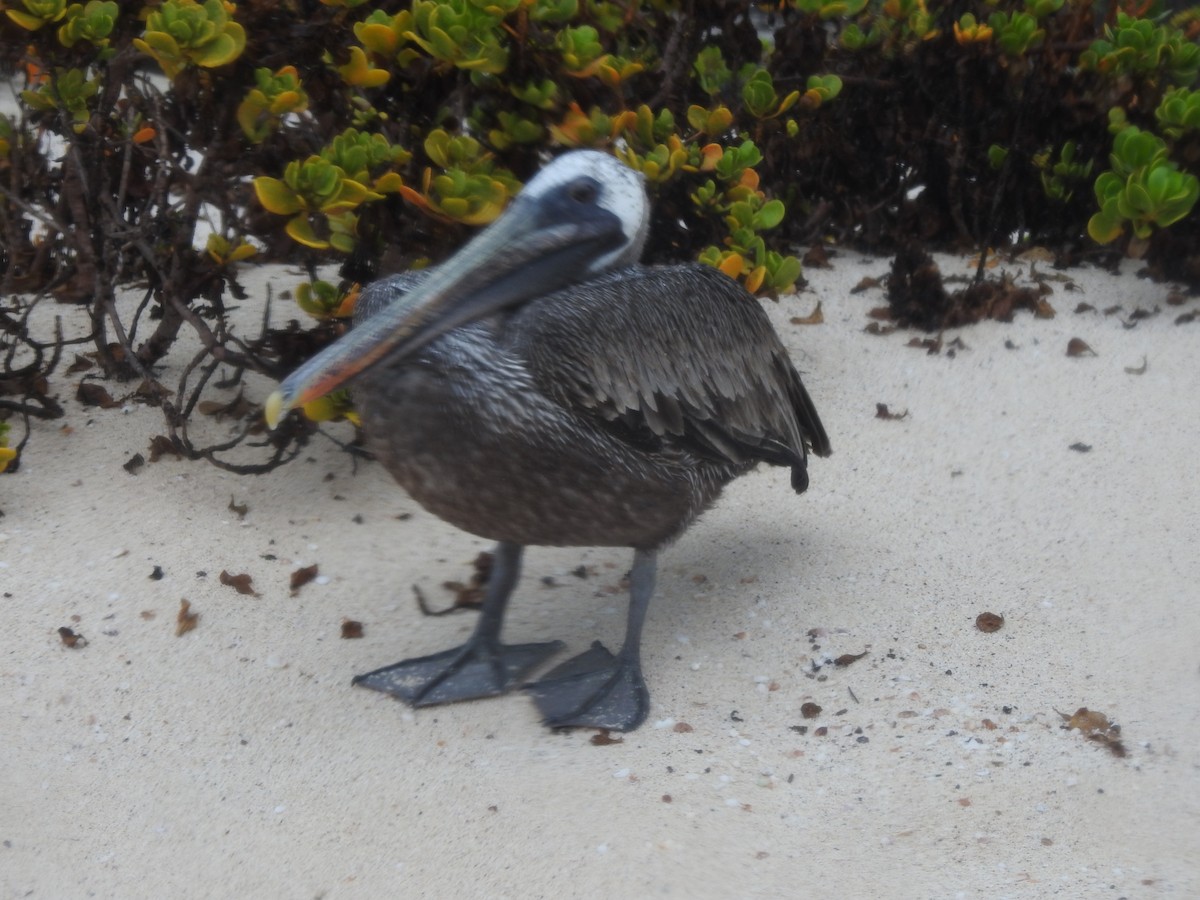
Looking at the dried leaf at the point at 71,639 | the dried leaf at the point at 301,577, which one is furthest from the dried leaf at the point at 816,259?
the dried leaf at the point at 71,639

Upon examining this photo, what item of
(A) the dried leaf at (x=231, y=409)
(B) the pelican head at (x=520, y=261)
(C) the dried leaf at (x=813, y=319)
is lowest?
(A) the dried leaf at (x=231, y=409)

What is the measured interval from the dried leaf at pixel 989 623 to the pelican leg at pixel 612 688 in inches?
32.9

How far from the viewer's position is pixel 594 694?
2783 mm

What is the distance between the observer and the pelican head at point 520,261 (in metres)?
2.24

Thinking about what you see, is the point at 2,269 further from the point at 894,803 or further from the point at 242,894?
the point at 894,803

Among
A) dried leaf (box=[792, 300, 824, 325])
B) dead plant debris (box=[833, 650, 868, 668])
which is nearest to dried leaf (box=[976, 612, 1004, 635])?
dead plant debris (box=[833, 650, 868, 668])

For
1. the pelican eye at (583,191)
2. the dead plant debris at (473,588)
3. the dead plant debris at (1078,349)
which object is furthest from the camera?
the dead plant debris at (1078,349)

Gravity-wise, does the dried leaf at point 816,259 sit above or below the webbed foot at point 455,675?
above

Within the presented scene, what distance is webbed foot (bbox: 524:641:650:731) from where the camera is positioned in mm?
2725

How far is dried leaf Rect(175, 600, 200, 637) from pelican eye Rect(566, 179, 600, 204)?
136cm

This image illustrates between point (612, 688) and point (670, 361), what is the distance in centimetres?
74

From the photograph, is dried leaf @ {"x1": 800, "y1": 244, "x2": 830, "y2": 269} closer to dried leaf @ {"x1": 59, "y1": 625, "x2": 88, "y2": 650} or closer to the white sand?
the white sand

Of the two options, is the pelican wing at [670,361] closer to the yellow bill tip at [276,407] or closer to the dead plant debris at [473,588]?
the yellow bill tip at [276,407]

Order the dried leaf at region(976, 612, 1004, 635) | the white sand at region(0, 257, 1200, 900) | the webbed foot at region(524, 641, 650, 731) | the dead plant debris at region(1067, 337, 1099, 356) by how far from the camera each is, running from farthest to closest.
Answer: the dead plant debris at region(1067, 337, 1099, 356) < the dried leaf at region(976, 612, 1004, 635) < the webbed foot at region(524, 641, 650, 731) < the white sand at region(0, 257, 1200, 900)
